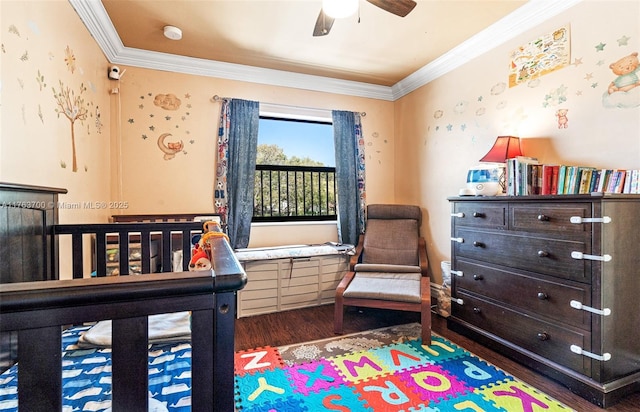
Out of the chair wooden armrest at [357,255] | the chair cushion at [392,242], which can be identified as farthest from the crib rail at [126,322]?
the chair cushion at [392,242]

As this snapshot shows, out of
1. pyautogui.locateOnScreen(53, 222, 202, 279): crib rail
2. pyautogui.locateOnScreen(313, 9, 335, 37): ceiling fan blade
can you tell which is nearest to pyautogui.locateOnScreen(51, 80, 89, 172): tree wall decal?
pyautogui.locateOnScreen(53, 222, 202, 279): crib rail

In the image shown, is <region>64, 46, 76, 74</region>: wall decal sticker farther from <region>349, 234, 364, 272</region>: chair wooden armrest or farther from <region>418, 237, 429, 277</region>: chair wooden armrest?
<region>418, 237, 429, 277</region>: chair wooden armrest

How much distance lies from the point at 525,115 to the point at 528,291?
1284 mm

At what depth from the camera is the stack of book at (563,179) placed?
1627 mm

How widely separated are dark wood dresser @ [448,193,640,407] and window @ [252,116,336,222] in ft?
6.13

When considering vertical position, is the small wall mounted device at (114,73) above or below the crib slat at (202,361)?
above

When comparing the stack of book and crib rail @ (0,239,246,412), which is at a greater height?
the stack of book

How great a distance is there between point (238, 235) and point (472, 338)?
86.9 inches

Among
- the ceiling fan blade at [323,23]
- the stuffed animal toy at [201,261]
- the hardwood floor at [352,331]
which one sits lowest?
the hardwood floor at [352,331]

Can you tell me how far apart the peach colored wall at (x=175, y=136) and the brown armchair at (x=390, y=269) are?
0.85m

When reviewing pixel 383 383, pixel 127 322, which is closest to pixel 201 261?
pixel 127 322

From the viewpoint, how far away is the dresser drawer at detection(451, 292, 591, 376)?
1613 mm

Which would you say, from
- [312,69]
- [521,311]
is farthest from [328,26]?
[521,311]

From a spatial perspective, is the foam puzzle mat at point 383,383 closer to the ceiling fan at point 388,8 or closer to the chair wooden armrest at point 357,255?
the chair wooden armrest at point 357,255
